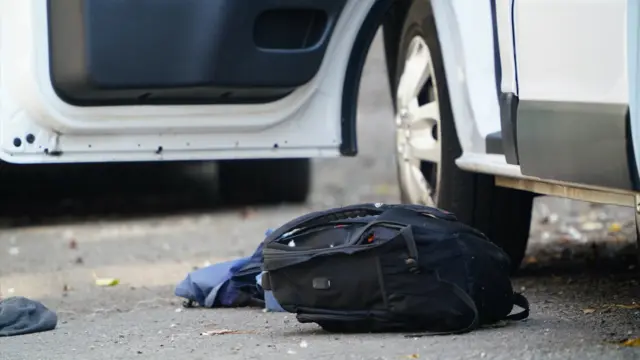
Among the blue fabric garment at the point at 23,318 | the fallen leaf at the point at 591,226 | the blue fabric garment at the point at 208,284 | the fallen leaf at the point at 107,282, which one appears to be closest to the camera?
the blue fabric garment at the point at 23,318

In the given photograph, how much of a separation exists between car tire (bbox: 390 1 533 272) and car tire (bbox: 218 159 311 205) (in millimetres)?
3535

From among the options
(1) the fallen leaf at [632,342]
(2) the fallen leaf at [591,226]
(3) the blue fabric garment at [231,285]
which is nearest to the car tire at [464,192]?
(3) the blue fabric garment at [231,285]

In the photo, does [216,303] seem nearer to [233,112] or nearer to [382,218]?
[233,112]

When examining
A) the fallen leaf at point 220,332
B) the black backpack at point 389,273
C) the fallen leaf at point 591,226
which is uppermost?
the black backpack at point 389,273

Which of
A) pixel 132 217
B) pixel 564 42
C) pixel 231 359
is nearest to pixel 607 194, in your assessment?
pixel 564 42

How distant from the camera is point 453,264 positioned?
327cm

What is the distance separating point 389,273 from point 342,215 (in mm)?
319

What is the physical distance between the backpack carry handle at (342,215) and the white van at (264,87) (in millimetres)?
257

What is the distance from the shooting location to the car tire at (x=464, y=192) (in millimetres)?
4281

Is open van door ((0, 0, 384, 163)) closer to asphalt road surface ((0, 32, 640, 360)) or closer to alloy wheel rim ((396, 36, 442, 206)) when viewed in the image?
alloy wheel rim ((396, 36, 442, 206))

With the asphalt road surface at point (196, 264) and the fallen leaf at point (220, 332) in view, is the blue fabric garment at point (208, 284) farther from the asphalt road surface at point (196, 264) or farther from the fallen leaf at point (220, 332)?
the fallen leaf at point (220, 332)

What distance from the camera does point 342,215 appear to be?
3.49m

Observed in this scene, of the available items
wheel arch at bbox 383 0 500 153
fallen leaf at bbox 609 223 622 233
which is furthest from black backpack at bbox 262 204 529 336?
fallen leaf at bbox 609 223 622 233

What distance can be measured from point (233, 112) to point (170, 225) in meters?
2.90
